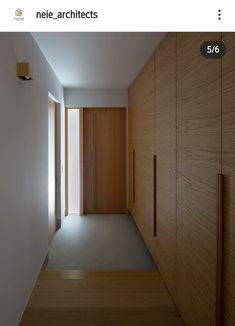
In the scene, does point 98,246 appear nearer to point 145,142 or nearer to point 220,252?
point 145,142

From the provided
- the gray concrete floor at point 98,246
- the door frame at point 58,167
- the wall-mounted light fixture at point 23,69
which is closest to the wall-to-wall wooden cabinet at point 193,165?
the gray concrete floor at point 98,246

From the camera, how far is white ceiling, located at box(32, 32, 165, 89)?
3.08 m

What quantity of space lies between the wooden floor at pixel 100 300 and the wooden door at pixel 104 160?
10.2ft

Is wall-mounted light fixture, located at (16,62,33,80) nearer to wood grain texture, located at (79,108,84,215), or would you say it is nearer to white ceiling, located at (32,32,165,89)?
white ceiling, located at (32,32,165,89)

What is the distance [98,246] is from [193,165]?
2638mm

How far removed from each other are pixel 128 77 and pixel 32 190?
2778 millimetres

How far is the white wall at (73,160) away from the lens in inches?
253

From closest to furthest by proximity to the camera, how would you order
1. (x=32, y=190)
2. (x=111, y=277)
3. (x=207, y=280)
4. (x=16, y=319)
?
(x=207, y=280), (x=16, y=319), (x=32, y=190), (x=111, y=277)

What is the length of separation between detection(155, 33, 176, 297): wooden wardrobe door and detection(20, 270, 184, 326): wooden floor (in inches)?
6.9

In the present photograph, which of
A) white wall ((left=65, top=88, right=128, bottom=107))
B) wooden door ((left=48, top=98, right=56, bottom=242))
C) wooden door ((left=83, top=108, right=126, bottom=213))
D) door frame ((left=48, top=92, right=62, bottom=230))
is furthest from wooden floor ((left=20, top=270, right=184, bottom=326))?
white wall ((left=65, top=88, right=128, bottom=107))

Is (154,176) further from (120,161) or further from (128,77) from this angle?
(120,161)
